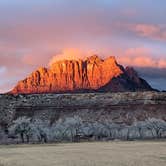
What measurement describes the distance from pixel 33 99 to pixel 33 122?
49.1 ft

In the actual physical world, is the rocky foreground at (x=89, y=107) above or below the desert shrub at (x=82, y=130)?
above

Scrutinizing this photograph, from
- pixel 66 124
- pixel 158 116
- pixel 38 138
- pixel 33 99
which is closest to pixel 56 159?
pixel 38 138

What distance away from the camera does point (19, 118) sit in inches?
3504

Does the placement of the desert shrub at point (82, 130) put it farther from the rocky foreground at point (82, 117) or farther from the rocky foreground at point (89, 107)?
the rocky foreground at point (89, 107)

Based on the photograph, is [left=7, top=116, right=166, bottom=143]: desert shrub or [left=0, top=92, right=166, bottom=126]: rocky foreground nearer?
[left=7, top=116, right=166, bottom=143]: desert shrub

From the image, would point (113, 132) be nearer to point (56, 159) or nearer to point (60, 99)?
point (60, 99)

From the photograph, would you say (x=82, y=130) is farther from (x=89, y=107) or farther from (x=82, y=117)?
(x=89, y=107)

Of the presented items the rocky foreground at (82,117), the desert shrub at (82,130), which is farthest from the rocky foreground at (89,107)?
the desert shrub at (82,130)

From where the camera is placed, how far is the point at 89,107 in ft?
322

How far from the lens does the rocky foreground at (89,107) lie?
91.9 metres

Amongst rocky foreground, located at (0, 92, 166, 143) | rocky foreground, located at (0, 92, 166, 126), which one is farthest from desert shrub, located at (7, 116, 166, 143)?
rocky foreground, located at (0, 92, 166, 126)

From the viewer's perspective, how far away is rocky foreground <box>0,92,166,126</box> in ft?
302

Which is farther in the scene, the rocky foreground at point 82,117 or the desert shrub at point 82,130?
the rocky foreground at point 82,117

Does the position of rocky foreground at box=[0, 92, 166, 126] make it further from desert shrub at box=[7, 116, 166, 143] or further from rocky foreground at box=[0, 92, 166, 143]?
desert shrub at box=[7, 116, 166, 143]
